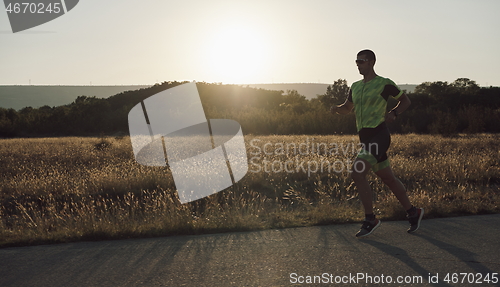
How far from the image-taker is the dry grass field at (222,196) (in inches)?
221

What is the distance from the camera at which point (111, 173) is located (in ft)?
39.2

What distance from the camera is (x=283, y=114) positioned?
4594cm

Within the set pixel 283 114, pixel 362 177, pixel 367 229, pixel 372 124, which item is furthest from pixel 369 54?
pixel 283 114

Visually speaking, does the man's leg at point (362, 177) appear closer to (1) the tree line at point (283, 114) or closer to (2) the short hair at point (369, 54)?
(2) the short hair at point (369, 54)

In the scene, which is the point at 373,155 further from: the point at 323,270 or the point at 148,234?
the point at 148,234

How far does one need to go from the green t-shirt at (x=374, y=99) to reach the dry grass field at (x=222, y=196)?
61.6 inches

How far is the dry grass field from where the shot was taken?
5.61m

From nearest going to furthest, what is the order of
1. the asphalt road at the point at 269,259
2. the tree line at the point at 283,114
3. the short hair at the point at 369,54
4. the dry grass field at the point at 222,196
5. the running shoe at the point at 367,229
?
the asphalt road at the point at 269,259 < the running shoe at the point at 367,229 < the short hair at the point at 369,54 < the dry grass field at the point at 222,196 < the tree line at the point at 283,114

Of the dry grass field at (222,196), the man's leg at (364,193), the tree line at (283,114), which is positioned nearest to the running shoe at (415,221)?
the man's leg at (364,193)

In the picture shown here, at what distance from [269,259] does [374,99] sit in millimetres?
2165

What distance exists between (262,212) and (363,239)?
206 cm

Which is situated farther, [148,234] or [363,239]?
[148,234]

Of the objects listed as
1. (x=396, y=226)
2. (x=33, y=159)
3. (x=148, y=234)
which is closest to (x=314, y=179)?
(x=396, y=226)

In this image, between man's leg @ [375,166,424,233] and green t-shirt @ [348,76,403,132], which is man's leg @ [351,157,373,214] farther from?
green t-shirt @ [348,76,403,132]
